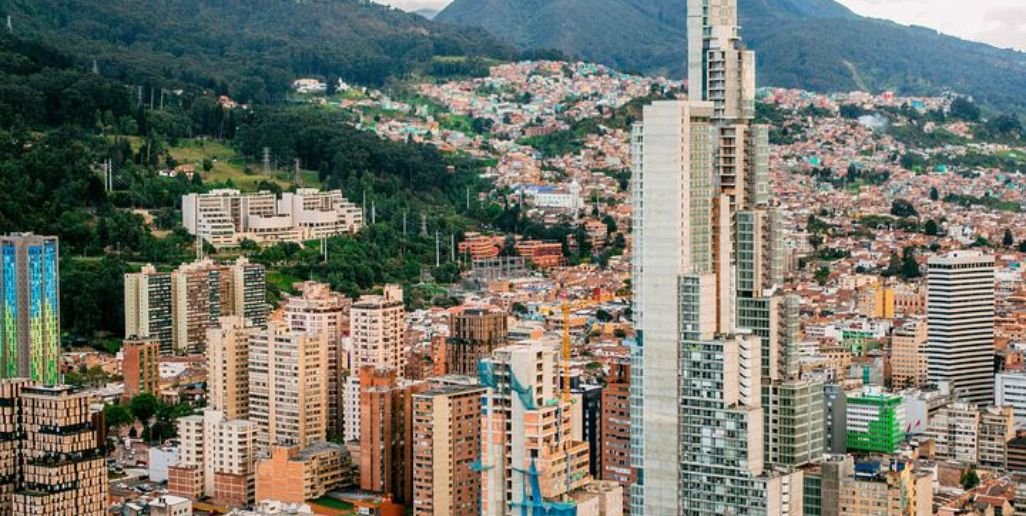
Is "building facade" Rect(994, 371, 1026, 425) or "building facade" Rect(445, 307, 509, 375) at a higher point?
"building facade" Rect(445, 307, 509, 375)

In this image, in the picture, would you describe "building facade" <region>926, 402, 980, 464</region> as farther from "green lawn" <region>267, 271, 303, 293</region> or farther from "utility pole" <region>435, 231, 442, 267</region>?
"utility pole" <region>435, 231, 442, 267</region>

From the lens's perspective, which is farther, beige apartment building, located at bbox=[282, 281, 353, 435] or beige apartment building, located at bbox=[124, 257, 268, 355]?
beige apartment building, located at bbox=[124, 257, 268, 355]

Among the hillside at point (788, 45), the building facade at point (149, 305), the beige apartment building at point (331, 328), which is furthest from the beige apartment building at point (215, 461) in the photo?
the hillside at point (788, 45)

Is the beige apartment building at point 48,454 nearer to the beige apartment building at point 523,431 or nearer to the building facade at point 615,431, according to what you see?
the building facade at point 615,431

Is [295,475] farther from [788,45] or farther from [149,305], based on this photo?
[788,45]

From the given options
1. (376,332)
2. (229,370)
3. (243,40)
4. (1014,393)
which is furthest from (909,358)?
(243,40)

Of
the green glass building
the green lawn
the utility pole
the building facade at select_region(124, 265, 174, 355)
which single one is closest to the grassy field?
the utility pole

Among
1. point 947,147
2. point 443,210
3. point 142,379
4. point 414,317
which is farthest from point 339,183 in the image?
point 947,147
